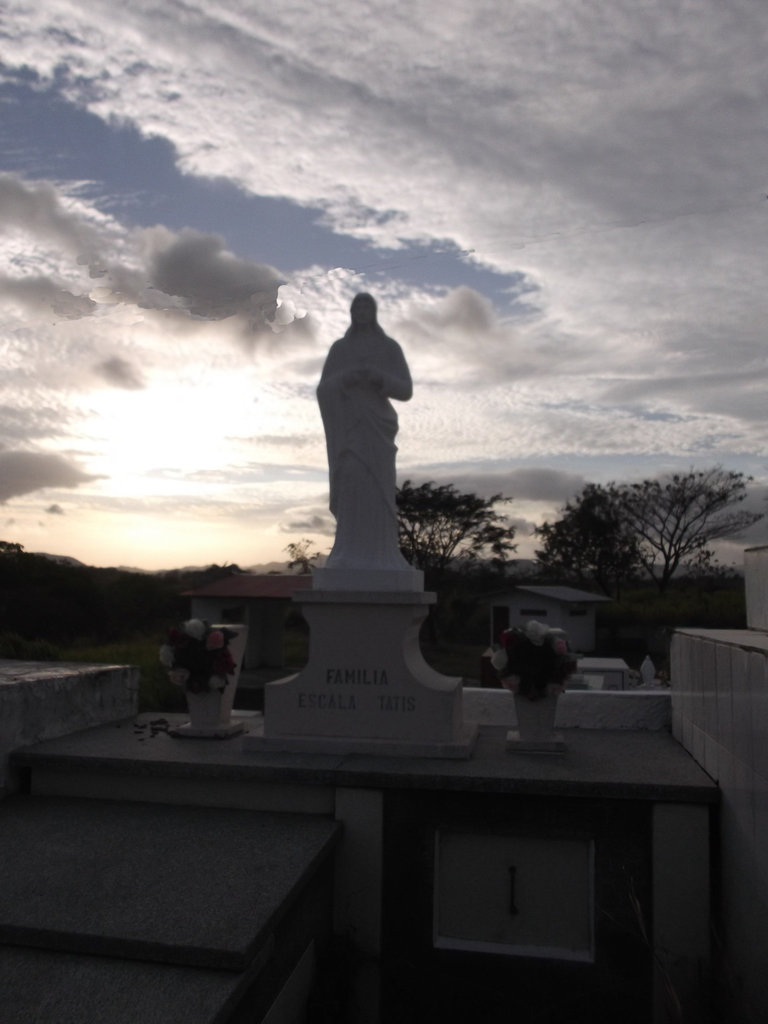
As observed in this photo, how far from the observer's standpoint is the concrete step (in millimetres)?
2986

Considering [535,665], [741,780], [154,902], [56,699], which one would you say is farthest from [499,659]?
[56,699]

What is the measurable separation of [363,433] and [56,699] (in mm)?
2719

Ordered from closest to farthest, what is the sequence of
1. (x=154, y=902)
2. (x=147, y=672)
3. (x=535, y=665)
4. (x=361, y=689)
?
(x=154, y=902) → (x=535, y=665) → (x=361, y=689) → (x=147, y=672)

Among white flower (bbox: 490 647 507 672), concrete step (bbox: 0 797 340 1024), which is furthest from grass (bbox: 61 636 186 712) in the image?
white flower (bbox: 490 647 507 672)

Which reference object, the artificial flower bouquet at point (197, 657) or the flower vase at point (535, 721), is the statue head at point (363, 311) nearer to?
the artificial flower bouquet at point (197, 657)

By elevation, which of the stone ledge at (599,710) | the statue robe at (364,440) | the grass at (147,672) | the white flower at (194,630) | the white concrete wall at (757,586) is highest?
the statue robe at (364,440)

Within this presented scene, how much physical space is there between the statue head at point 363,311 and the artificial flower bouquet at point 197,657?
240 centimetres

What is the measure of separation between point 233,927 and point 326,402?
3.72m

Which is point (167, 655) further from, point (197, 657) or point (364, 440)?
point (364, 440)

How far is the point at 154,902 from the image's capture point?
3.48 metres

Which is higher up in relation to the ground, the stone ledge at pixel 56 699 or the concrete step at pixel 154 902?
the stone ledge at pixel 56 699

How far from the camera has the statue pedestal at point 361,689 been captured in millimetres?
5270

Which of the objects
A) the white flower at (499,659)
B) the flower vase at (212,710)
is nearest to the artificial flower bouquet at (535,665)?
the white flower at (499,659)

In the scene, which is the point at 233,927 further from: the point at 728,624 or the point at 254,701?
the point at 728,624
